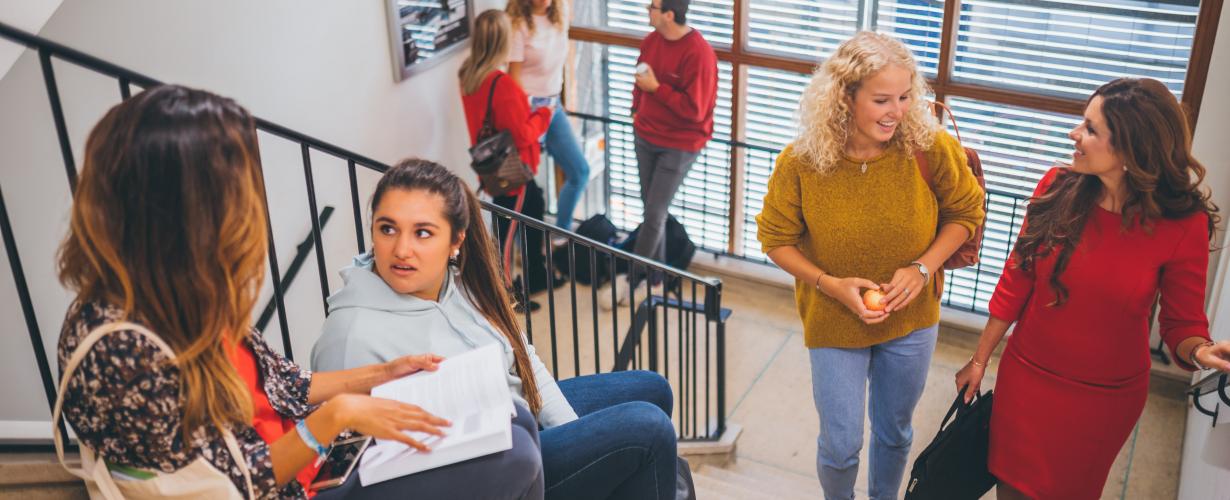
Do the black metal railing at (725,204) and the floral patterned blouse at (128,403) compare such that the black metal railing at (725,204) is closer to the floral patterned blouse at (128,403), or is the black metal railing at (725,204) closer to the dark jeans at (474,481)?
the dark jeans at (474,481)

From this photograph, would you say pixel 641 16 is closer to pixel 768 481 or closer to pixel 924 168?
pixel 768 481

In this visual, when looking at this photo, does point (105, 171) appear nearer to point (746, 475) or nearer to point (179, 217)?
point (179, 217)

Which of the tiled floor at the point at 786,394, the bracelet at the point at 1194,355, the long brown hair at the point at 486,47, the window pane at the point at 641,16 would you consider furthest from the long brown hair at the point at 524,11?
the bracelet at the point at 1194,355

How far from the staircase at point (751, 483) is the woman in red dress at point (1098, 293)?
3.22 ft

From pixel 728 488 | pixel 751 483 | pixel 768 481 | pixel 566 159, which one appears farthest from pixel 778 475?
pixel 566 159

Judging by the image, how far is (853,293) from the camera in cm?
248

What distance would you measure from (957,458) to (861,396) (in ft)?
0.93

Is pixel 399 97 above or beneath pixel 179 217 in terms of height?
beneath

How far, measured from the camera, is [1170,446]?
13.0 ft

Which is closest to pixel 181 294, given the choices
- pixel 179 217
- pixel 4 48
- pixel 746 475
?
pixel 179 217

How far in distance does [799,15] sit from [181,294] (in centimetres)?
410

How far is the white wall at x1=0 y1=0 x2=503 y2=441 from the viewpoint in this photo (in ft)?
10.3

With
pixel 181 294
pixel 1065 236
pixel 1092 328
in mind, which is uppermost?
pixel 181 294

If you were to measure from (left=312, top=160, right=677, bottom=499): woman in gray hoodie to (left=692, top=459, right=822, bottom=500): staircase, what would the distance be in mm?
1145
